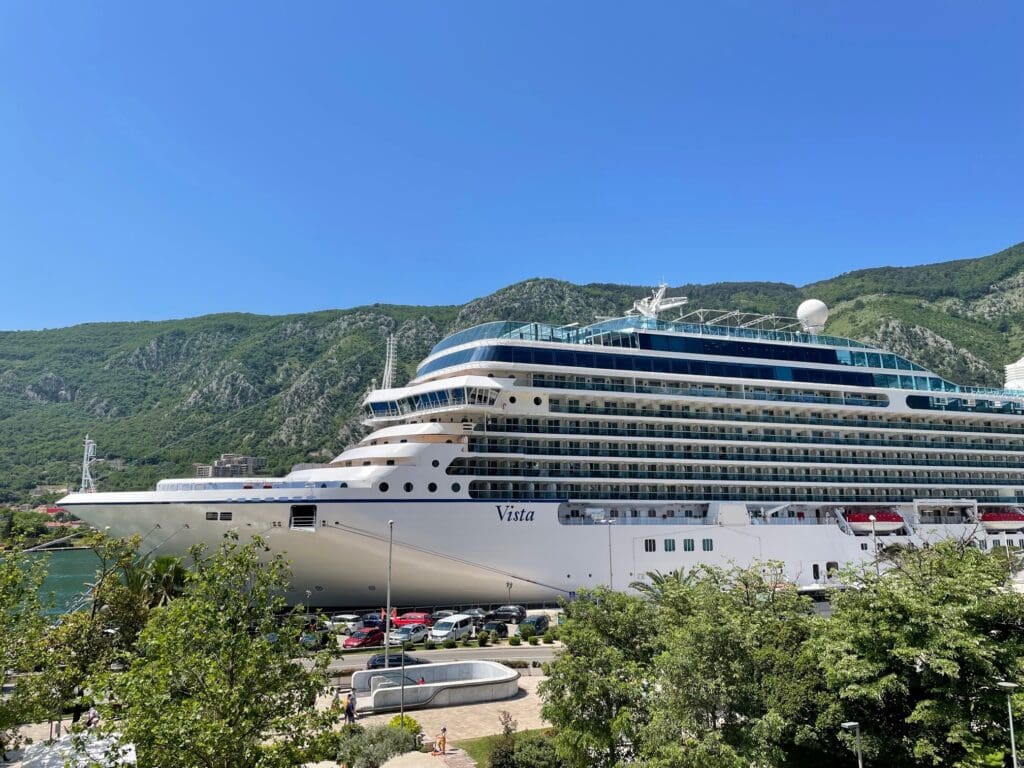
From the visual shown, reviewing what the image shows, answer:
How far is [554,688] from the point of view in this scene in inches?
545

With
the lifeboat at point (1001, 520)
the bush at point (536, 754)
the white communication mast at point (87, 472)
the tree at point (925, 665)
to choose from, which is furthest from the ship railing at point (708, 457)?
the tree at point (925, 665)

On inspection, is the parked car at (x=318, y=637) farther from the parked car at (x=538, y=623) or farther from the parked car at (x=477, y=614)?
the parked car at (x=538, y=623)

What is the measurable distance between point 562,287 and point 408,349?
3417cm

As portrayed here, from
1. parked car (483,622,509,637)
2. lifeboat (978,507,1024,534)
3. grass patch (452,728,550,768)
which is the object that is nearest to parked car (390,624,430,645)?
parked car (483,622,509,637)

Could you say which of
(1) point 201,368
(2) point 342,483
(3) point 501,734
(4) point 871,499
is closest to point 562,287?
(1) point 201,368

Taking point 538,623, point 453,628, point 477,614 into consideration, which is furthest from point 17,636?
point 538,623

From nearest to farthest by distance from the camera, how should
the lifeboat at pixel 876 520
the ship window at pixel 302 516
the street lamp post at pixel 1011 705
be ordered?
the street lamp post at pixel 1011 705 < the ship window at pixel 302 516 < the lifeboat at pixel 876 520

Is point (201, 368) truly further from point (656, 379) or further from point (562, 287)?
point (656, 379)

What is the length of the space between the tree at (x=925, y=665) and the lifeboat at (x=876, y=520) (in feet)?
82.3

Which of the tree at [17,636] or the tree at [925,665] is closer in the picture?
the tree at [17,636]

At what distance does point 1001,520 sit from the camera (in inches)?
1693

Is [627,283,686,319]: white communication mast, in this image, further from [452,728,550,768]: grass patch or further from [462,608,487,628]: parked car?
[452,728,550,768]: grass patch

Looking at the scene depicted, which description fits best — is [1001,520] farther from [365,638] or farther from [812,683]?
[365,638]

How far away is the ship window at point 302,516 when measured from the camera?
26891mm
